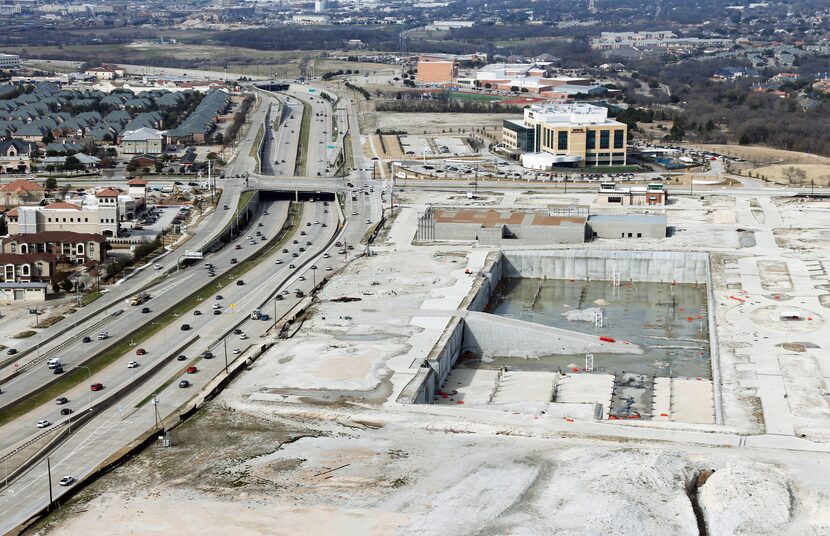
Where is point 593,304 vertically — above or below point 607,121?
below

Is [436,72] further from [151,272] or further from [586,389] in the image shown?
[586,389]

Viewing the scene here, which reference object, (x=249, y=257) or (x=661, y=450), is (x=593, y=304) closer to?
(x=249, y=257)

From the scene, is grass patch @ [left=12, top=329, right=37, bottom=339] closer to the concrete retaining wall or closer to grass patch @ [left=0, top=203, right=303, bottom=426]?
grass patch @ [left=0, top=203, right=303, bottom=426]

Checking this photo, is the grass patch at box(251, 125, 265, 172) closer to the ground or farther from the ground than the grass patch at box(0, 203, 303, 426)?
farther from the ground

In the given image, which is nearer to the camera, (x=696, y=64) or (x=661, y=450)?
(x=661, y=450)

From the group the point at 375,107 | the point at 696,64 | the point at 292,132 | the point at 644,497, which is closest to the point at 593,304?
the point at 644,497

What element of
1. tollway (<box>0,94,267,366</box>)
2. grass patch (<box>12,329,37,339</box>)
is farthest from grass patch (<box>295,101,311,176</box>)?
grass patch (<box>12,329,37,339</box>)

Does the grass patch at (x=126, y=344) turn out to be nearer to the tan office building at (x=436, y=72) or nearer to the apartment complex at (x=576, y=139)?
the apartment complex at (x=576, y=139)
